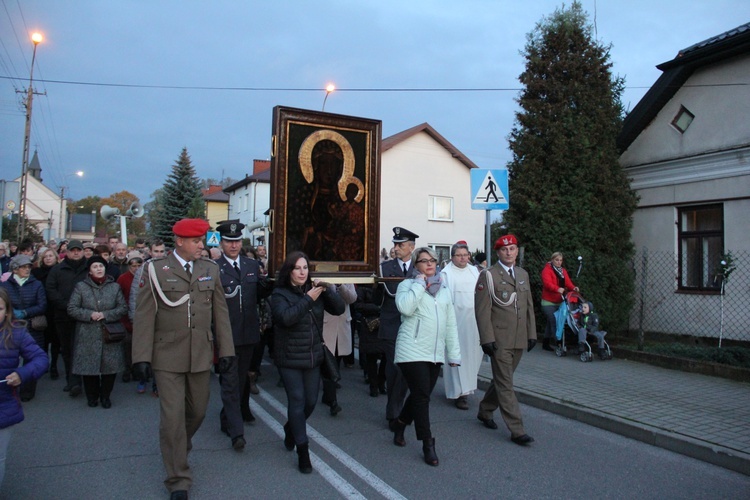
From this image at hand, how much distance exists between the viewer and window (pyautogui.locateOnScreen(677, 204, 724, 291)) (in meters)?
11.5

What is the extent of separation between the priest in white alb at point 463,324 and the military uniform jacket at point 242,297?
2.61m

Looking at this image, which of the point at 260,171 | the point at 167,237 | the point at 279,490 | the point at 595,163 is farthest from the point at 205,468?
the point at 260,171

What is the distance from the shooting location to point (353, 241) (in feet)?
23.2

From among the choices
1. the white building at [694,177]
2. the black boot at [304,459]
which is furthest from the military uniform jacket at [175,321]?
the white building at [694,177]

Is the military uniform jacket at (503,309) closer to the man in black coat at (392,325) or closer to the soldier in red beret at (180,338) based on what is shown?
the man in black coat at (392,325)

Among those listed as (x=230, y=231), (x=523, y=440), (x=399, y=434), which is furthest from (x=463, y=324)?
(x=230, y=231)

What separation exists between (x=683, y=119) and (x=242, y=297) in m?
10.5

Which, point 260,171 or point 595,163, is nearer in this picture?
point 595,163

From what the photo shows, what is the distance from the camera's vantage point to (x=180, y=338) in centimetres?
465

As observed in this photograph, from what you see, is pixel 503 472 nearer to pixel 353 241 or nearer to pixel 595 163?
pixel 353 241

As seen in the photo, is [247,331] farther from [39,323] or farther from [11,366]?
[39,323]

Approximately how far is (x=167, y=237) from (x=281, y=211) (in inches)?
1493

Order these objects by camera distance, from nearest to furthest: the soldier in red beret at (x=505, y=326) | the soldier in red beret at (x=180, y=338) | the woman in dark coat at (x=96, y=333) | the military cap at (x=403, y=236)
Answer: the soldier in red beret at (x=180, y=338)
the soldier in red beret at (x=505, y=326)
the military cap at (x=403, y=236)
the woman in dark coat at (x=96, y=333)

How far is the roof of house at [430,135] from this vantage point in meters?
31.5
